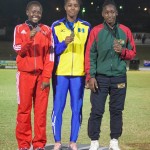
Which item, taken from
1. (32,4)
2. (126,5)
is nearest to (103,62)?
(32,4)

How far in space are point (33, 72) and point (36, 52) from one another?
0.26 metres

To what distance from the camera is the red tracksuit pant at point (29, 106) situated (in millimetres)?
5234

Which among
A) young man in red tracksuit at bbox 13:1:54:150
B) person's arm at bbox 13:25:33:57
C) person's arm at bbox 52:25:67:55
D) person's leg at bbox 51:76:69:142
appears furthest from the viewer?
person's leg at bbox 51:76:69:142

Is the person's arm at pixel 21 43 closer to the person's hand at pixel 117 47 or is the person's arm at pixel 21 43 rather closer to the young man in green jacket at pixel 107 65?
the young man in green jacket at pixel 107 65

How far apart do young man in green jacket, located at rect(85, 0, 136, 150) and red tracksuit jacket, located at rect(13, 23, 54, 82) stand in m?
0.51

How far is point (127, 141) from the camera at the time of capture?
7.07 metres

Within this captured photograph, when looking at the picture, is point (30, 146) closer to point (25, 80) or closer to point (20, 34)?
point (25, 80)

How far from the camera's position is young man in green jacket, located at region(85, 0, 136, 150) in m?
5.29

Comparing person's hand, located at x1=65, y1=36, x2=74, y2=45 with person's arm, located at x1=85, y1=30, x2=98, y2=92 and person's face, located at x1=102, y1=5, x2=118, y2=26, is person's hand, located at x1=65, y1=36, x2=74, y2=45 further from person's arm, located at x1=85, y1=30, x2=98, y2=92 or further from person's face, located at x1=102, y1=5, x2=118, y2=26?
person's face, located at x1=102, y1=5, x2=118, y2=26

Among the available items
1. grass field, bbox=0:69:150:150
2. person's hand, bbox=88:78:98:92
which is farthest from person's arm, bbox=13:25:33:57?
grass field, bbox=0:69:150:150

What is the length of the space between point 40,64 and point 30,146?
110 cm

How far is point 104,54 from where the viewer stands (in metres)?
5.30

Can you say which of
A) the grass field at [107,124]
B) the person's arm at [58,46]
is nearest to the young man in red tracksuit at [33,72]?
the person's arm at [58,46]

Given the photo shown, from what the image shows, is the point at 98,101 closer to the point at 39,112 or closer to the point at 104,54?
the point at 104,54
